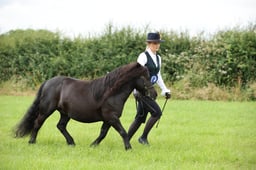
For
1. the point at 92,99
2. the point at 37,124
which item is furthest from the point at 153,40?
the point at 37,124

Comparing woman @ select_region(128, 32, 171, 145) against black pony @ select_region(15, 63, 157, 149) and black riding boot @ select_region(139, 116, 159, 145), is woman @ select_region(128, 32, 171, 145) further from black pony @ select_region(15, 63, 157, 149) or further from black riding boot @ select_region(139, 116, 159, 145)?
black pony @ select_region(15, 63, 157, 149)

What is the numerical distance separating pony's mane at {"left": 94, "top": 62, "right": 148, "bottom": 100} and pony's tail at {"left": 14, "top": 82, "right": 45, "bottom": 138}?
50.8 inches

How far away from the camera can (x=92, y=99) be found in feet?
28.3

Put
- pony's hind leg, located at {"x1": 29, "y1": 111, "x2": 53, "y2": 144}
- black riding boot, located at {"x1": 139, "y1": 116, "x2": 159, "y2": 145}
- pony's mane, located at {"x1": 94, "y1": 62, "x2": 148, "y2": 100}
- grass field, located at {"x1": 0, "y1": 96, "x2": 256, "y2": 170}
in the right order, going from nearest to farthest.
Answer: grass field, located at {"x1": 0, "y1": 96, "x2": 256, "y2": 170}
pony's mane, located at {"x1": 94, "y1": 62, "x2": 148, "y2": 100}
black riding boot, located at {"x1": 139, "y1": 116, "x2": 159, "y2": 145}
pony's hind leg, located at {"x1": 29, "y1": 111, "x2": 53, "y2": 144}

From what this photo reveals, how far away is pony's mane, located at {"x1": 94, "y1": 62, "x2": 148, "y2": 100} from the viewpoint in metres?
8.39

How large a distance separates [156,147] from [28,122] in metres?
2.43

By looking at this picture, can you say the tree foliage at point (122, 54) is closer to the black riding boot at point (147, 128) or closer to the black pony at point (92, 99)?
the black riding boot at point (147, 128)

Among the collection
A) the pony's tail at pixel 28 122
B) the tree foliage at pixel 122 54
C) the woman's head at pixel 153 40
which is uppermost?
the woman's head at pixel 153 40

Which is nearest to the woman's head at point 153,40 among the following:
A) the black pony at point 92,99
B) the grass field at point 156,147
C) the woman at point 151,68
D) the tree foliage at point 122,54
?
the woman at point 151,68

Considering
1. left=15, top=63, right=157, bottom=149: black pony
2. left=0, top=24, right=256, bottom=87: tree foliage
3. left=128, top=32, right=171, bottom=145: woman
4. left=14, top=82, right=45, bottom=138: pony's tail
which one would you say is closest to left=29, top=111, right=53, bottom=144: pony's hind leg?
left=15, top=63, right=157, bottom=149: black pony

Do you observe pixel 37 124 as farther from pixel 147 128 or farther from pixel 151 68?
pixel 151 68

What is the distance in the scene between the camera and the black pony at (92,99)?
8.45 metres

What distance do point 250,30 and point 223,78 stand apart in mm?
2244

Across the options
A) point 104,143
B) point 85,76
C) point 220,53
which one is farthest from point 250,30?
point 104,143
